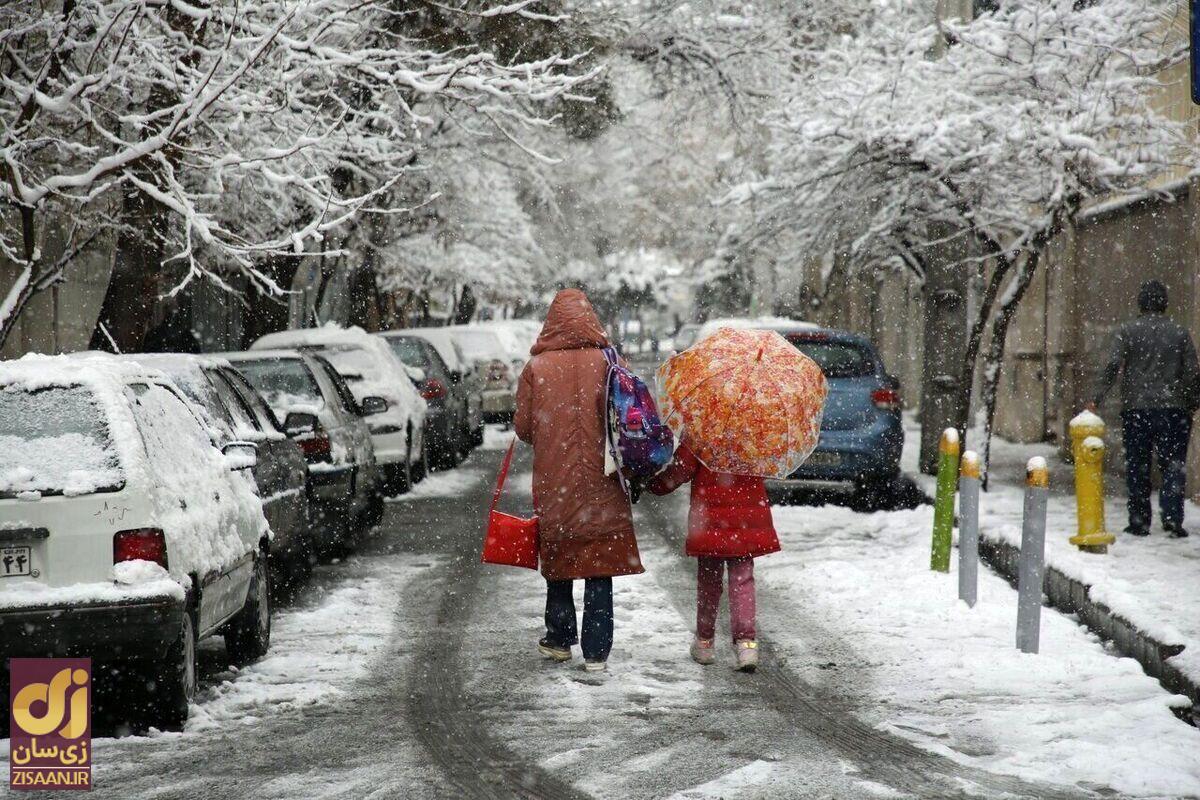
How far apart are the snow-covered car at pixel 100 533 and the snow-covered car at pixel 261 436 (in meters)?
1.53

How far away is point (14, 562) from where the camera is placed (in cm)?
609

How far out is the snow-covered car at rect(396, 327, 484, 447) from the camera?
68.7 ft

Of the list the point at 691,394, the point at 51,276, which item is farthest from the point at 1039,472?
the point at 51,276

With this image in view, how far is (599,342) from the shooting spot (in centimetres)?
741

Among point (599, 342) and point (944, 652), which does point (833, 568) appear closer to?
point (944, 652)

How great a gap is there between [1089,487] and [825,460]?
362 cm

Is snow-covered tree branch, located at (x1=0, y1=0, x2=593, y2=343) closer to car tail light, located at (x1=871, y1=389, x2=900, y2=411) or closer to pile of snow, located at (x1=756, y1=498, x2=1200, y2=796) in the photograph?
pile of snow, located at (x1=756, y1=498, x2=1200, y2=796)

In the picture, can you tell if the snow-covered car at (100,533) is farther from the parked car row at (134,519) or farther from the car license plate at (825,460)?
the car license plate at (825,460)

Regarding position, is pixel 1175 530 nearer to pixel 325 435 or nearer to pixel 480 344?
pixel 325 435


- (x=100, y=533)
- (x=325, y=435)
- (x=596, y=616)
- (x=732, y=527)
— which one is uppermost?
(x=325, y=435)

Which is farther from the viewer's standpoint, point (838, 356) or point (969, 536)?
point (838, 356)

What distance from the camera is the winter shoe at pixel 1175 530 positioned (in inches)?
451

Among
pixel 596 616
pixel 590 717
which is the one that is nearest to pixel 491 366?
pixel 596 616

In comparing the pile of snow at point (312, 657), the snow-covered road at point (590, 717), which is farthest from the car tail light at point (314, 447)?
the snow-covered road at point (590, 717)
